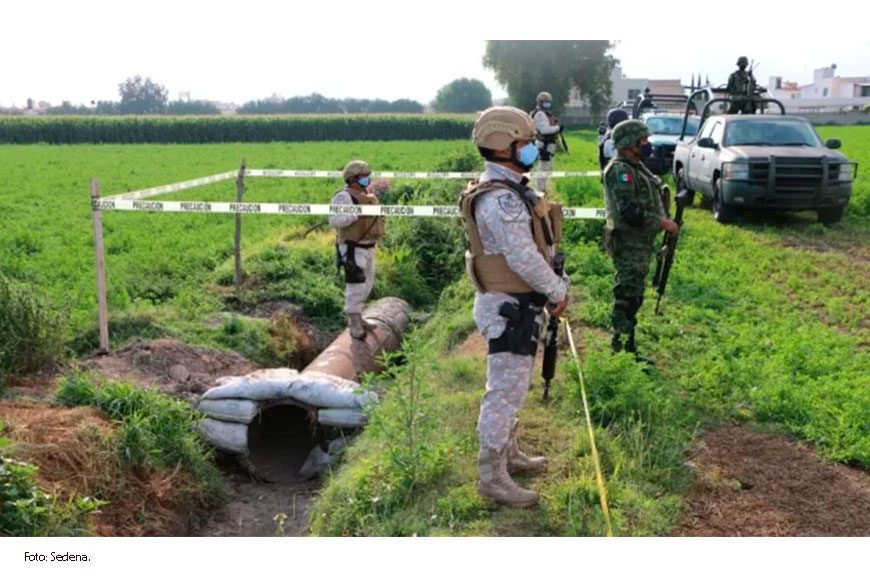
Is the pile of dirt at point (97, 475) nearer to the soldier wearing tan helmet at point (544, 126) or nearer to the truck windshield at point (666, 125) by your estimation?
the soldier wearing tan helmet at point (544, 126)

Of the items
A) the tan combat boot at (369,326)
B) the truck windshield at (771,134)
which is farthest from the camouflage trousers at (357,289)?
the truck windshield at (771,134)

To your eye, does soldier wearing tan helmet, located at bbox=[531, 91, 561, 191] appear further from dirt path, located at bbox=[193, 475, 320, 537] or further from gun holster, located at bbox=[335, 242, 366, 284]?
dirt path, located at bbox=[193, 475, 320, 537]

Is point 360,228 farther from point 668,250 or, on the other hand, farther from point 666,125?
point 666,125

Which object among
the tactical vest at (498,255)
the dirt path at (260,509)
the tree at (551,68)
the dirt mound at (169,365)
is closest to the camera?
the tactical vest at (498,255)

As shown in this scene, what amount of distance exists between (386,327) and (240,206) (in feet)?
6.42

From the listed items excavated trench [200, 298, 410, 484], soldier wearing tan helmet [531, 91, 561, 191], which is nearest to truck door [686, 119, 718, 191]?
soldier wearing tan helmet [531, 91, 561, 191]

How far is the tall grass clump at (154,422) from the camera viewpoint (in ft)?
18.9

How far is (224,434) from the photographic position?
6344 mm

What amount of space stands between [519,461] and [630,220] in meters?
2.28

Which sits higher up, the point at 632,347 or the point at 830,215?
the point at 830,215

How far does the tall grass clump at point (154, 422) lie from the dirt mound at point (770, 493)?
3.43m

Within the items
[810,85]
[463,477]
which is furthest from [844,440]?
[810,85]

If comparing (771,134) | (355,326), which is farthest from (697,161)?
(355,326)

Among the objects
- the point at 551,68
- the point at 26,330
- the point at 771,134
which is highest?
the point at 551,68
